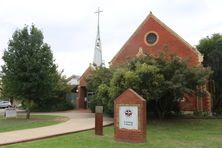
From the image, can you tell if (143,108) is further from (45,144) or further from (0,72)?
(0,72)

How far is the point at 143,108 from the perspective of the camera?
49.4 feet

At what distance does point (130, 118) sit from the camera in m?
15.4

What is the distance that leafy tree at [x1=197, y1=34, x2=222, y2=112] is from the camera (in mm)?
33156

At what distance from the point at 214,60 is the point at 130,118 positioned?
790 inches

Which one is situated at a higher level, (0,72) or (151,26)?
(151,26)

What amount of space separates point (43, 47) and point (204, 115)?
14.1 meters

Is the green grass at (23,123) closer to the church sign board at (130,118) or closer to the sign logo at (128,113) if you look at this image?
the church sign board at (130,118)

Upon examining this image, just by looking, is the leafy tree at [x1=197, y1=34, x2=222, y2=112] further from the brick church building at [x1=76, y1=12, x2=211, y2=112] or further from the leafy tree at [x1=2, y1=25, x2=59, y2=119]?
the leafy tree at [x1=2, y1=25, x2=59, y2=119]

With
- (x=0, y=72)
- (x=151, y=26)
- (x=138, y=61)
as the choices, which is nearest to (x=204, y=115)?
(x=138, y=61)

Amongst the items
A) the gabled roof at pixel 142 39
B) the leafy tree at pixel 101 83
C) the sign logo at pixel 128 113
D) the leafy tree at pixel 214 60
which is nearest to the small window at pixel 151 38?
the gabled roof at pixel 142 39

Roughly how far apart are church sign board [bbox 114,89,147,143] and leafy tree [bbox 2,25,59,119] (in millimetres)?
13414

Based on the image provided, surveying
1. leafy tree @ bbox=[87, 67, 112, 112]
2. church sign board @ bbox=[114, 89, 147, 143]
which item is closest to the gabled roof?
leafy tree @ bbox=[87, 67, 112, 112]

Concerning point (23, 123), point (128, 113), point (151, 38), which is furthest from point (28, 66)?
point (128, 113)

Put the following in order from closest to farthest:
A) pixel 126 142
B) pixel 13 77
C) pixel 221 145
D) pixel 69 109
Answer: pixel 221 145 → pixel 126 142 → pixel 13 77 → pixel 69 109
